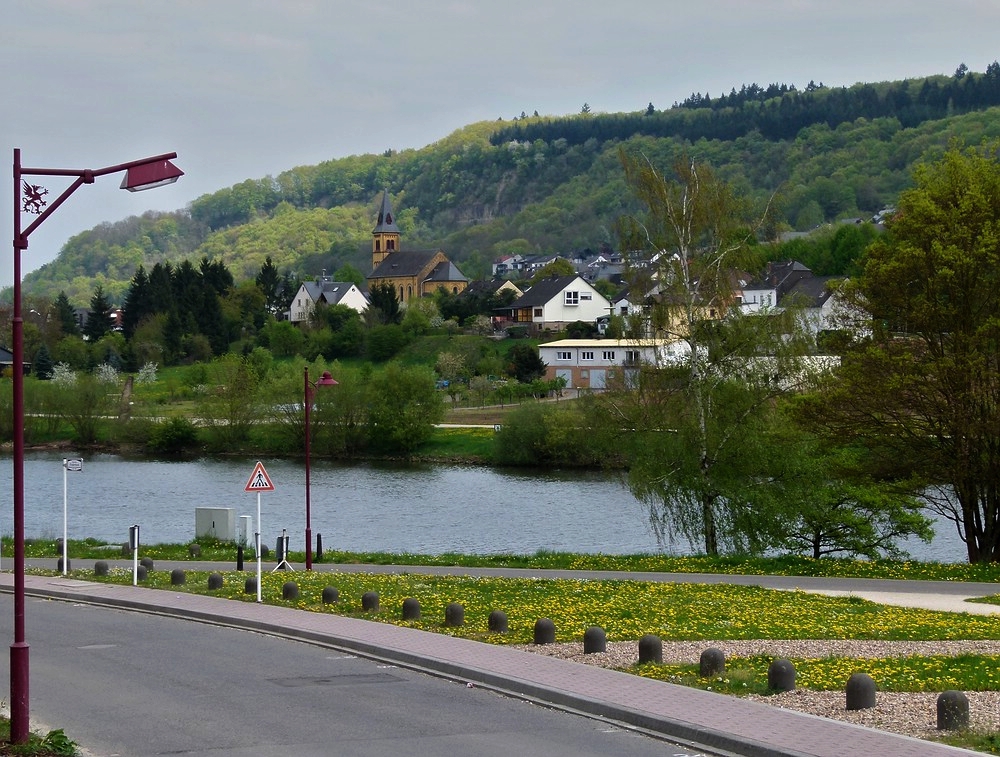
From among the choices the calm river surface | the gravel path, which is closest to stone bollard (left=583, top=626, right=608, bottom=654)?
the gravel path

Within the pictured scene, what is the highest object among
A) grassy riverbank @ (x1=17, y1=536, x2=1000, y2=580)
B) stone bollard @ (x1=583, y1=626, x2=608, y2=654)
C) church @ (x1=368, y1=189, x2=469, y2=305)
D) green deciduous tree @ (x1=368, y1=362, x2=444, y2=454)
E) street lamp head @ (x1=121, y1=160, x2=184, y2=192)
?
church @ (x1=368, y1=189, x2=469, y2=305)

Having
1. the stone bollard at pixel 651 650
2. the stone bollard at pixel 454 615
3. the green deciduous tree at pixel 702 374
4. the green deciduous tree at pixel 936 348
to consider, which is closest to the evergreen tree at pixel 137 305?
the green deciduous tree at pixel 702 374

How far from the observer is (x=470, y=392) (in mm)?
99188

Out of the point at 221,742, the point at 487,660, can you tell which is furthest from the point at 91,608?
the point at 221,742

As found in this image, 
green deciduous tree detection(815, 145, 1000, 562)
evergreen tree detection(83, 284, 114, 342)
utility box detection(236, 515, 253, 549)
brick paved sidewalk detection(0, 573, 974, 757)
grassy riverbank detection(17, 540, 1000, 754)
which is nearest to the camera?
brick paved sidewalk detection(0, 573, 974, 757)

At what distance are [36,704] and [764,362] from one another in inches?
1036

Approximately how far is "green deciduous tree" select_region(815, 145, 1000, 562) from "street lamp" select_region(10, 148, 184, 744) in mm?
21003

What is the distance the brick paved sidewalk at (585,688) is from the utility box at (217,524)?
50.8 ft

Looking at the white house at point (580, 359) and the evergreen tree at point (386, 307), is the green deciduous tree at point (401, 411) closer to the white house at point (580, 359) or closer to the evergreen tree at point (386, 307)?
the white house at point (580, 359)

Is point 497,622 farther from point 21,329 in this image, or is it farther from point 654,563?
point 654,563

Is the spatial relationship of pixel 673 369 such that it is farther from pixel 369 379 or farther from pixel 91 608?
pixel 369 379

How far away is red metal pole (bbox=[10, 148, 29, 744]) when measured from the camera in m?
11.6

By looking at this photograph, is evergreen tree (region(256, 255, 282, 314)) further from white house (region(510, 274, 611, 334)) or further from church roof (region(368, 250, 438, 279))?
white house (region(510, 274, 611, 334))

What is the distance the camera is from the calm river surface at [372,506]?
45438 millimetres
